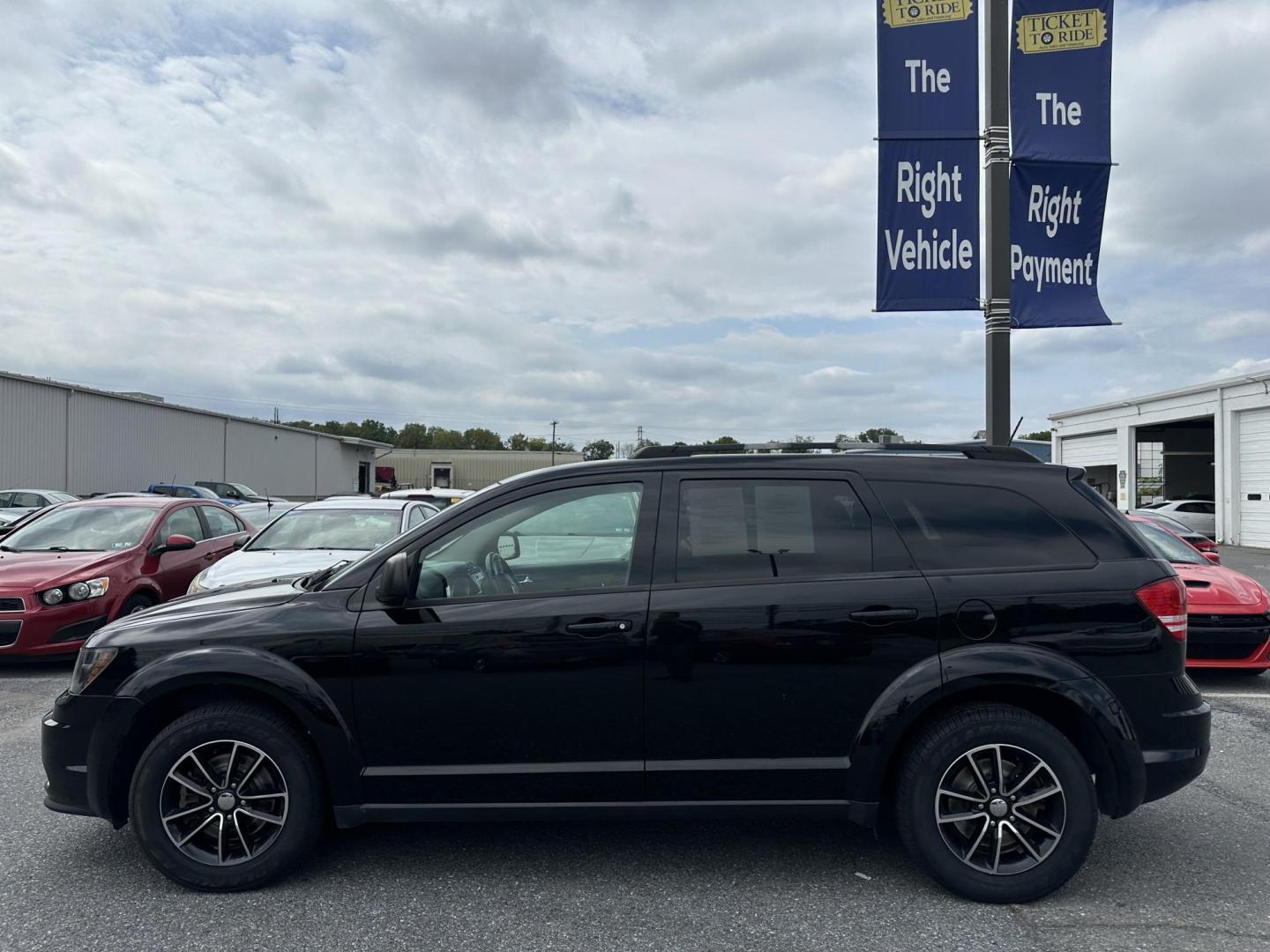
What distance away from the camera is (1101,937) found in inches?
127

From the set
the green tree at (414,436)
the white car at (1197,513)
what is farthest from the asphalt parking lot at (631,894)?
the green tree at (414,436)

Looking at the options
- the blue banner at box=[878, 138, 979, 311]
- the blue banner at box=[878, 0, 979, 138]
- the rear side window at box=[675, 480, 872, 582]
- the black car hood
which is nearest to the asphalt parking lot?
the black car hood

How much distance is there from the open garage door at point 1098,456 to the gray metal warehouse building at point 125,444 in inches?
1412

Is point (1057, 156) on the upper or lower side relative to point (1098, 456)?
upper

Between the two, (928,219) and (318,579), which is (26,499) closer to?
(318,579)

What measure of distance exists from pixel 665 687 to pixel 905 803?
1.05 meters

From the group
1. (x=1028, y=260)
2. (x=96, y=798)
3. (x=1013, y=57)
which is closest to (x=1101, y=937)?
(x=96, y=798)

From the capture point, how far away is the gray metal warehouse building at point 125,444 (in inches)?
1068

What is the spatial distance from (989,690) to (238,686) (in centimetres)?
302

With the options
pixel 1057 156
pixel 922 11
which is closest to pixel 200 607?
pixel 922 11

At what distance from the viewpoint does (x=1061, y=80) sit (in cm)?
770

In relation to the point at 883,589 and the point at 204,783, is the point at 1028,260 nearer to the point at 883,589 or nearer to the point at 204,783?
the point at 883,589

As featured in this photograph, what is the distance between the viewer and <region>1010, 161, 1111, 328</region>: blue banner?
301 inches

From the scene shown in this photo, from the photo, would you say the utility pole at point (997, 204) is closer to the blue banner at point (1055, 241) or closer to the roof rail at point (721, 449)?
the blue banner at point (1055, 241)
